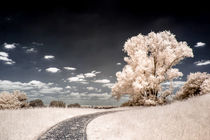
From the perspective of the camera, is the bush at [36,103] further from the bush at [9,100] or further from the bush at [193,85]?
the bush at [193,85]

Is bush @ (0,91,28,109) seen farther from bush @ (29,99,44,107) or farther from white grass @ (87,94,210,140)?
white grass @ (87,94,210,140)

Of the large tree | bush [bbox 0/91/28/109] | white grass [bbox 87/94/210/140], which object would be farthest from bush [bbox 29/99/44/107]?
white grass [bbox 87/94/210/140]

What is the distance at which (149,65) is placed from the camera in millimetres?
26922

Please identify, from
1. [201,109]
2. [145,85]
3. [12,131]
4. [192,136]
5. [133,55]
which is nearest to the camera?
[192,136]

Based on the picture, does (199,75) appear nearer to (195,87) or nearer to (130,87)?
(195,87)

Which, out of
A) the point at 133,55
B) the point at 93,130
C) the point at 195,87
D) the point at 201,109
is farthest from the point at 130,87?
the point at 93,130

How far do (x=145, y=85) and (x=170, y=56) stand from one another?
6.29m

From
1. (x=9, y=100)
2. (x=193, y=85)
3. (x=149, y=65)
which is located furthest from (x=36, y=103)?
(x=193, y=85)

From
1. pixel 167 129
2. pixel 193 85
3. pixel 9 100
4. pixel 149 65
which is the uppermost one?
pixel 149 65

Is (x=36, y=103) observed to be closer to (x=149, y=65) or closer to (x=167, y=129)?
(x=149, y=65)

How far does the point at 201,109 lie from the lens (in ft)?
48.1

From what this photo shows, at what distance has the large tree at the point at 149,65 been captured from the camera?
86.4 feet

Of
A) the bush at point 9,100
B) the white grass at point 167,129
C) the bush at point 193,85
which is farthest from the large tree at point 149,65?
the bush at point 9,100

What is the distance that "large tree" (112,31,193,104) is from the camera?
2633 centimetres
